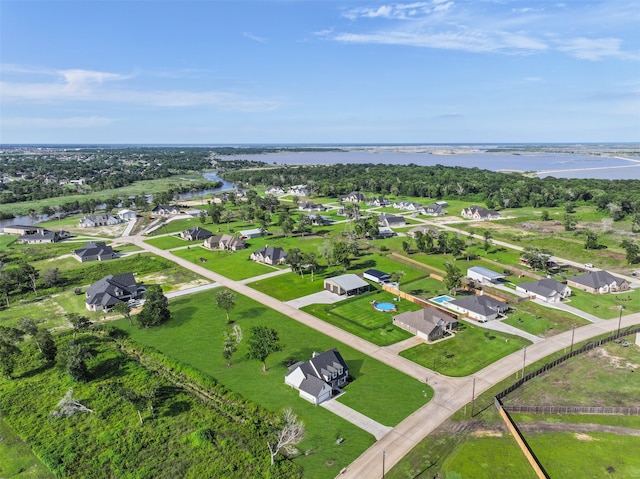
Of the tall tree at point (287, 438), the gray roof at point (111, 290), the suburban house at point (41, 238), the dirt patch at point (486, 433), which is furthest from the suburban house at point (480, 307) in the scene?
the suburban house at point (41, 238)

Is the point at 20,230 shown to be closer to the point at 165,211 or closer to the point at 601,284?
the point at 165,211

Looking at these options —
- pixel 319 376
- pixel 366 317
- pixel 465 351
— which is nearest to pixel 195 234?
pixel 366 317

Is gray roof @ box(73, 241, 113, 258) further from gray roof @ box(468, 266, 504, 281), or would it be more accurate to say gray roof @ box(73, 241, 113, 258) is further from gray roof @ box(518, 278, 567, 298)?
gray roof @ box(518, 278, 567, 298)

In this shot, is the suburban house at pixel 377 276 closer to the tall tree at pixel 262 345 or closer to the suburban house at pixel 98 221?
the tall tree at pixel 262 345

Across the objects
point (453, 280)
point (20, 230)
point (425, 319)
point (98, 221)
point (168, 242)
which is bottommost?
point (168, 242)

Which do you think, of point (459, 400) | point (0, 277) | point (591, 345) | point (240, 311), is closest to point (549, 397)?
point (459, 400)

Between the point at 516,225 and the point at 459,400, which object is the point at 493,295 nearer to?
the point at 459,400

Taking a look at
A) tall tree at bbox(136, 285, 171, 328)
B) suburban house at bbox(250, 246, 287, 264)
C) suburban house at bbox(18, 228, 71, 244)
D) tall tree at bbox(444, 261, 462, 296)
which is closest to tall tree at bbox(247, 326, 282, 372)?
tall tree at bbox(136, 285, 171, 328)
